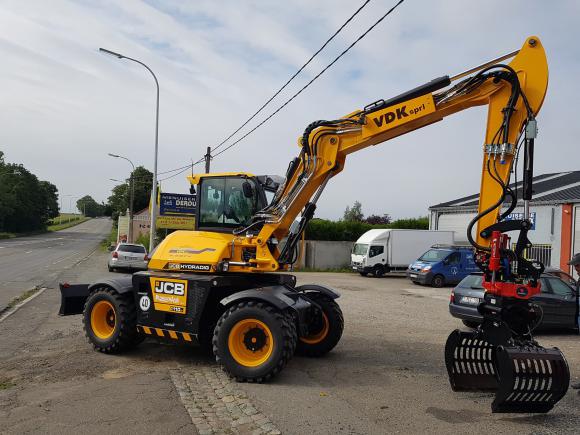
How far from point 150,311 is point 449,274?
64.1 feet


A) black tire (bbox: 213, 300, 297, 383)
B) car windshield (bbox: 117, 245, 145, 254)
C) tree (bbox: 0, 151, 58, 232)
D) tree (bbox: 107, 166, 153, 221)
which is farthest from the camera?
tree (bbox: 107, 166, 153, 221)

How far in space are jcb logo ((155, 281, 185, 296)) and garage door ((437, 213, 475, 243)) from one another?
970 inches

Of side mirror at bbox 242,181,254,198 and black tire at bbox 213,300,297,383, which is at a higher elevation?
side mirror at bbox 242,181,254,198

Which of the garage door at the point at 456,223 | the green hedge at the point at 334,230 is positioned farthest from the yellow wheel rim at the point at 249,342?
the green hedge at the point at 334,230

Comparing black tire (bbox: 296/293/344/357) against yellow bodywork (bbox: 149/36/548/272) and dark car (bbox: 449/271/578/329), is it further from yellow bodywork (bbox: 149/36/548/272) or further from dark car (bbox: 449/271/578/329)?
dark car (bbox: 449/271/578/329)

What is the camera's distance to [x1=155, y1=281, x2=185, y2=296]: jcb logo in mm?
7434

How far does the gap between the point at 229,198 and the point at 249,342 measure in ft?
7.55

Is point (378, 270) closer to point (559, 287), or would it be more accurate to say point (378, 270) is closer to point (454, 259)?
point (454, 259)

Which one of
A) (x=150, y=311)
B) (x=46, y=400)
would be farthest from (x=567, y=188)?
(x=46, y=400)

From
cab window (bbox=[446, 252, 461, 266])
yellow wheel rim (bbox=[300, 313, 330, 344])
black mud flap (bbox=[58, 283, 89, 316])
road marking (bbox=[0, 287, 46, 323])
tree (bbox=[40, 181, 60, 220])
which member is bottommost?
road marking (bbox=[0, 287, 46, 323])

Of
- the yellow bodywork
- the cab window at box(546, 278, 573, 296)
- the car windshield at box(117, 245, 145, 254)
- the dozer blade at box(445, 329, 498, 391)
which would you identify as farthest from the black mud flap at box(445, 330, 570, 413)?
the car windshield at box(117, 245, 145, 254)

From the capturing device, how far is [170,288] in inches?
297

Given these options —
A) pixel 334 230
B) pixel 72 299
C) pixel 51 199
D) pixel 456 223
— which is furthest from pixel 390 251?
pixel 51 199

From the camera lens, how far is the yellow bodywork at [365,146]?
6.32 m
